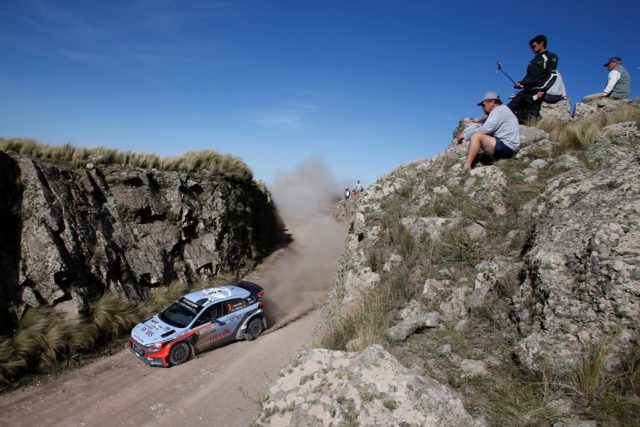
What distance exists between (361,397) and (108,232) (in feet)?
47.9

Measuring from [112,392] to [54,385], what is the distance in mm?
1765

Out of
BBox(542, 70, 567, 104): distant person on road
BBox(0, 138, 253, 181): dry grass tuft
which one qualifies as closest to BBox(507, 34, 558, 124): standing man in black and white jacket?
BBox(542, 70, 567, 104): distant person on road

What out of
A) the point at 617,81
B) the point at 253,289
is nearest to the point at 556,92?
the point at 617,81

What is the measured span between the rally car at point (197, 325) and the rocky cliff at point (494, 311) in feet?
21.6

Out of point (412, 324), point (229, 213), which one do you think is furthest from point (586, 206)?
point (229, 213)

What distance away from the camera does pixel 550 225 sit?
470cm

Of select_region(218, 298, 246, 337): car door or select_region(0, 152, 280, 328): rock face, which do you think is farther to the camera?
select_region(218, 298, 246, 337): car door

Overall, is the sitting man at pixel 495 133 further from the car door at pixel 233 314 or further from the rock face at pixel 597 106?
the car door at pixel 233 314

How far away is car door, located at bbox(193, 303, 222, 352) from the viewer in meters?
11.5

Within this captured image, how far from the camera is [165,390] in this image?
9594 mm

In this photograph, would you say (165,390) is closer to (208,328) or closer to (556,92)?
(208,328)

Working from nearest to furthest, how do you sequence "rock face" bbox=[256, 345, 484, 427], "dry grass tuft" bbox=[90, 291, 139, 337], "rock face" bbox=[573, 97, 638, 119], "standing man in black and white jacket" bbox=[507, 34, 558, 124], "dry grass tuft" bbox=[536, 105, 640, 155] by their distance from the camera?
1. "rock face" bbox=[256, 345, 484, 427]
2. "dry grass tuft" bbox=[536, 105, 640, 155]
3. "standing man in black and white jacket" bbox=[507, 34, 558, 124]
4. "rock face" bbox=[573, 97, 638, 119]
5. "dry grass tuft" bbox=[90, 291, 139, 337]

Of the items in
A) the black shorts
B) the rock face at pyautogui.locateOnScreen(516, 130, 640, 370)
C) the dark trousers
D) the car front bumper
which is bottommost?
the car front bumper

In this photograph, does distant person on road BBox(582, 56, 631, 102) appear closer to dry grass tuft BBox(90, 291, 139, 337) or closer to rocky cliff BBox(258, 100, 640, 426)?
rocky cliff BBox(258, 100, 640, 426)
